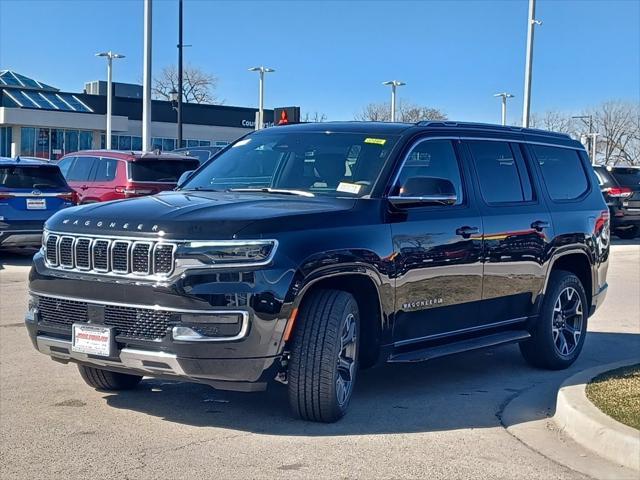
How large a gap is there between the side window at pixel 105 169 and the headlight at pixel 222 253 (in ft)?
37.4

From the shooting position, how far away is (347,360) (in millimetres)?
5641

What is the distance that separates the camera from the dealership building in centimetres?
5000

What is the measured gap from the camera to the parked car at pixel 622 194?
21.7m

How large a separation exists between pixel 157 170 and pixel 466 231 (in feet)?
34.2

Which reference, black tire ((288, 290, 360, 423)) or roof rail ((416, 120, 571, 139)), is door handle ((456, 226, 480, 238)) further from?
black tire ((288, 290, 360, 423))

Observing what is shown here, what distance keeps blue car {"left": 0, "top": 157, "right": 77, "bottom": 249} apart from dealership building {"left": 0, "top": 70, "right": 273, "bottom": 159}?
1252 inches

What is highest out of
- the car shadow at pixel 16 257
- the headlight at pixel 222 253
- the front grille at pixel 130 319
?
the headlight at pixel 222 253

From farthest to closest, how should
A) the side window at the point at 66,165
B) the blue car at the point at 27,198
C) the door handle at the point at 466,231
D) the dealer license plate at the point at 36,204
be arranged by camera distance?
the side window at the point at 66,165, the dealer license plate at the point at 36,204, the blue car at the point at 27,198, the door handle at the point at 466,231

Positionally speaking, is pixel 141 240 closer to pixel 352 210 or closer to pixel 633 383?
pixel 352 210

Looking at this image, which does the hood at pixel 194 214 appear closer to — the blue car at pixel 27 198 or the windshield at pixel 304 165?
the windshield at pixel 304 165

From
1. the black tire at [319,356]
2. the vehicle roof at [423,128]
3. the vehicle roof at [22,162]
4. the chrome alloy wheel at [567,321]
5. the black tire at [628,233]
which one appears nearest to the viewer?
the black tire at [319,356]

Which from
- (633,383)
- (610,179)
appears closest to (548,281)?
(633,383)

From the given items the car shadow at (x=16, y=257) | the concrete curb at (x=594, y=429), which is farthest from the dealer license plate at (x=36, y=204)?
the concrete curb at (x=594, y=429)

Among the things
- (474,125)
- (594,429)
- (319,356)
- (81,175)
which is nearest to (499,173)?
(474,125)
